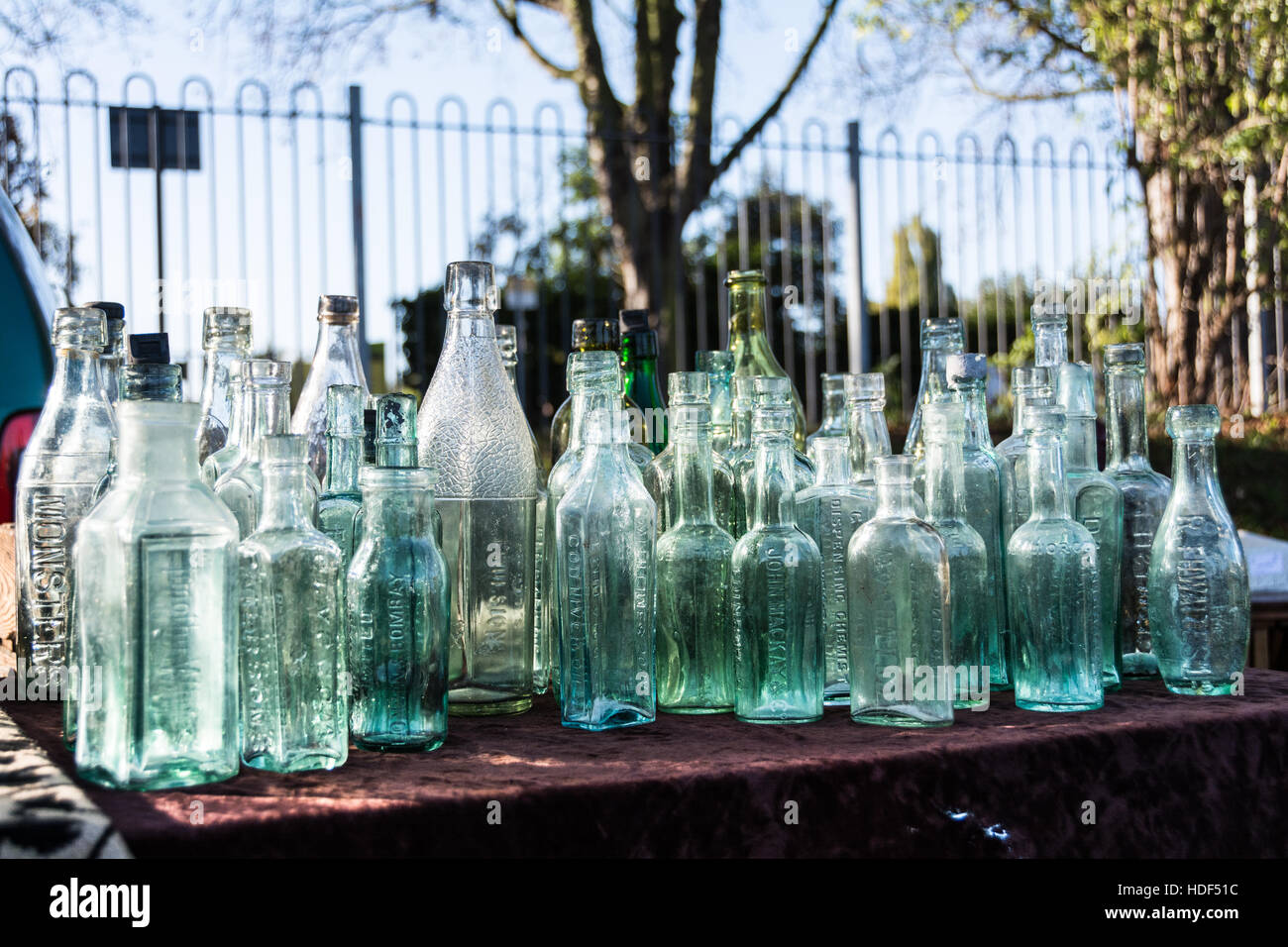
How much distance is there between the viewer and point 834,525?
1.03 meters

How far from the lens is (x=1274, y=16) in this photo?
530 cm

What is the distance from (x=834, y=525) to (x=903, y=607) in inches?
5.4

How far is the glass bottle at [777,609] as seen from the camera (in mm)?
921

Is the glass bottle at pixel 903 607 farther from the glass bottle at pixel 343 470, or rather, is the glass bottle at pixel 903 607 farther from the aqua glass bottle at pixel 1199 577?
the glass bottle at pixel 343 470

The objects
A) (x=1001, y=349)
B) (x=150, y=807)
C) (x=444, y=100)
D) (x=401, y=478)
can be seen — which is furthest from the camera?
(x=1001, y=349)

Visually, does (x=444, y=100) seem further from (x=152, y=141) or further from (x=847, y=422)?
(x=847, y=422)

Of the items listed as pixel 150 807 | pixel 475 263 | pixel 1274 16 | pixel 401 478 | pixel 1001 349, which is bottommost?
pixel 150 807

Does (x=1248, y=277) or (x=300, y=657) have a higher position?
(x=1248, y=277)

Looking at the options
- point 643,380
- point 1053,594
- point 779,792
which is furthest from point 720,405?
point 779,792

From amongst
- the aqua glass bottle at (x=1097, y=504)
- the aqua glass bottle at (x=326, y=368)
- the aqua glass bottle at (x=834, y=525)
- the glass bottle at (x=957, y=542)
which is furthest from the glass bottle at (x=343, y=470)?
the aqua glass bottle at (x=1097, y=504)

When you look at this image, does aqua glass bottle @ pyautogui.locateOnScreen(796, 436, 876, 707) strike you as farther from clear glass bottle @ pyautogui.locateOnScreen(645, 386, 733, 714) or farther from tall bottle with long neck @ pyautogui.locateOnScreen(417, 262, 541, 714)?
tall bottle with long neck @ pyautogui.locateOnScreen(417, 262, 541, 714)

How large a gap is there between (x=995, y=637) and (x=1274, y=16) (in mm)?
5475

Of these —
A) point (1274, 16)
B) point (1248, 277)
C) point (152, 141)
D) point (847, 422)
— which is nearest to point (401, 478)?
point (847, 422)

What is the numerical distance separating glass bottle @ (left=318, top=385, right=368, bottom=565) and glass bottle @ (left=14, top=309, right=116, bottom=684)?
19 cm
